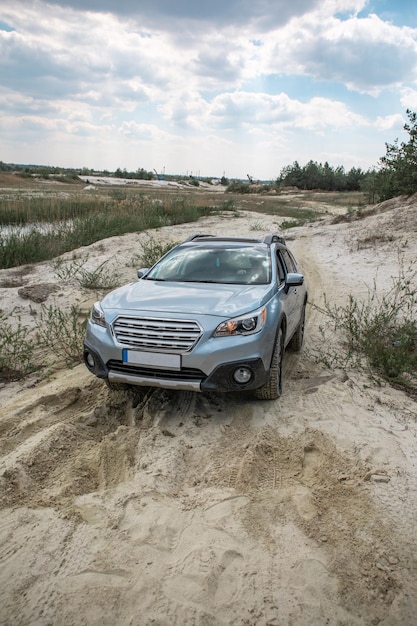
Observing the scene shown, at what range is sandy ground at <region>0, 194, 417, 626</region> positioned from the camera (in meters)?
2.38

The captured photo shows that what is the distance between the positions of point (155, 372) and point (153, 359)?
0.43 feet

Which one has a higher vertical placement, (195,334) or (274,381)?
(195,334)

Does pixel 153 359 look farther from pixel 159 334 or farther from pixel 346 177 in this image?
pixel 346 177

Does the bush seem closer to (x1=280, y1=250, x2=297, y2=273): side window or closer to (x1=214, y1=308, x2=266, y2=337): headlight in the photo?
(x1=280, y1=250, x2=297, y2=273): side window

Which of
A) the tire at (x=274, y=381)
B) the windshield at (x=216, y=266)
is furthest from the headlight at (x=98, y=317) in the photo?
the tire at (x=274, y=381)

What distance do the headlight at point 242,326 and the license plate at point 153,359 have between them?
1.34 ft

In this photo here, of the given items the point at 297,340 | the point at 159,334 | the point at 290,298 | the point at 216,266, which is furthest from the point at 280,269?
the point at 159,334

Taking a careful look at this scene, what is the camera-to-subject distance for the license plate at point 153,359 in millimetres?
3857

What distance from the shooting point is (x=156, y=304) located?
169 inches

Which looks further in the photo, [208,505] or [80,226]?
[80,226]

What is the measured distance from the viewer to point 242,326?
158 inches

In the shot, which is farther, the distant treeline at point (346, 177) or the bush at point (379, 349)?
the distant treeline at point (346, 177)

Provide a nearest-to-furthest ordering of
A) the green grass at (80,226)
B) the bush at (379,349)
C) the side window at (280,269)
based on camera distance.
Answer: the bush at (379,349) < the side window at (280,269) < the green grass at (80,226)

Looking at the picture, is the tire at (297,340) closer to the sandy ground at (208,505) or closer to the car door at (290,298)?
the car door at (290,298)
